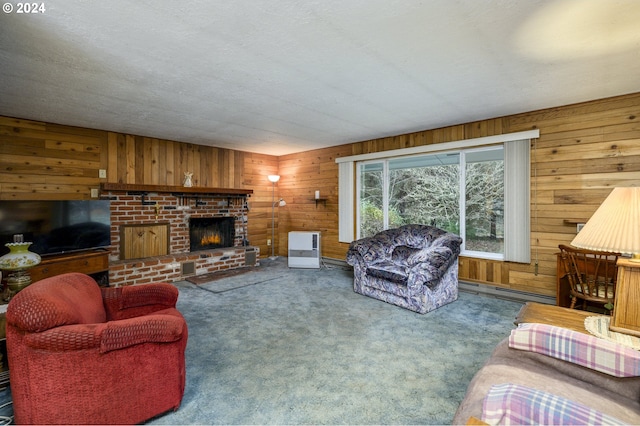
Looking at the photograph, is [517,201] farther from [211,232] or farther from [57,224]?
[57,224]

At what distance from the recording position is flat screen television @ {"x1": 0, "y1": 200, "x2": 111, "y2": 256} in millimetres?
3299

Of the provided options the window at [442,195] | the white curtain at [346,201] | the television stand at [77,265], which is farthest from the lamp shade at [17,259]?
the window at [442,195]

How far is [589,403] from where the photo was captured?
1.05m

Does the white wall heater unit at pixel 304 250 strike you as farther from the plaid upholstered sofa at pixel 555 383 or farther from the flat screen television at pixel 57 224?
the plaid upholstered sofa at pixel 555 383

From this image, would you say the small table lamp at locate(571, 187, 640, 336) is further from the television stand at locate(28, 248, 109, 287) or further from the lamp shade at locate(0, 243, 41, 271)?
the television stand at locate(28, 248, 109, 287)

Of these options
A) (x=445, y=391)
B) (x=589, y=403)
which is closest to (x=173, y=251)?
(x=445, y=391)

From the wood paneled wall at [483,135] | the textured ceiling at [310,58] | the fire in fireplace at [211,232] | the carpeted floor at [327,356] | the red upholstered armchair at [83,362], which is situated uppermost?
the textured ceiling at [310,58]

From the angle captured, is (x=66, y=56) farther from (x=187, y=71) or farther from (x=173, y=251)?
(x=173, y=251)

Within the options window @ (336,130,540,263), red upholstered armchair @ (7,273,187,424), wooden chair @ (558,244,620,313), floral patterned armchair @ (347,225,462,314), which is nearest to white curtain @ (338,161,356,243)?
window @ (336,130,540,263)

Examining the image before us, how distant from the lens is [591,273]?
2.65 m

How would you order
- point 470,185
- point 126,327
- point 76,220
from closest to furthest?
point 126,327, point 76,220, point 470,185

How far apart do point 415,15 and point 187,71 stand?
180 cm

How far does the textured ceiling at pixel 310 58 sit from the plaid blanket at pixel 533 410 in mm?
1869

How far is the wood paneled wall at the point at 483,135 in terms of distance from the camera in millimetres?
3176
